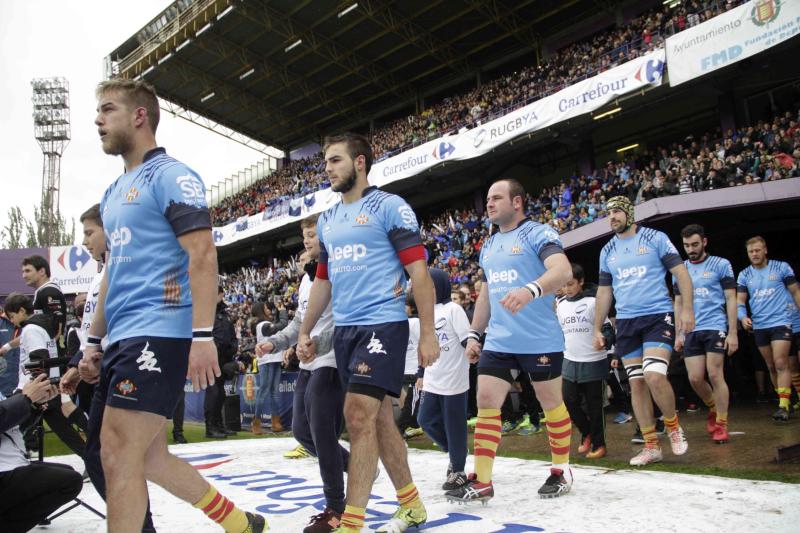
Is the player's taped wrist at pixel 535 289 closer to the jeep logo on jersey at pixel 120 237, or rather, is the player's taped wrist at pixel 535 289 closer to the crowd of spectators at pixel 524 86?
the jeep logo on jersey at pixel 120 237

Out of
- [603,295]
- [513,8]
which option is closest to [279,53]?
[513,8]

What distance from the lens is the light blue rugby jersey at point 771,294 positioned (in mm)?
7543

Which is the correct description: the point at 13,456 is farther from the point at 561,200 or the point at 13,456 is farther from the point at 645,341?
the point at 561,200

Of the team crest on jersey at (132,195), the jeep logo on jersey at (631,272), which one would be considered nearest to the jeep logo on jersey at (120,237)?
the team crest on jersey at (132,195)

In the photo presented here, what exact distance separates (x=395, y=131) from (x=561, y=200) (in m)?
12.9

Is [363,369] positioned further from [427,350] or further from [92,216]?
[92,216]

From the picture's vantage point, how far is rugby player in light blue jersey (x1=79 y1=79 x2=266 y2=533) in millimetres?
2344

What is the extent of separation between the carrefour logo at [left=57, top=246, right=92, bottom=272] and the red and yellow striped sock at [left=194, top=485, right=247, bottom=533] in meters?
25.5

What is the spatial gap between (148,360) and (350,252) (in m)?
1.29

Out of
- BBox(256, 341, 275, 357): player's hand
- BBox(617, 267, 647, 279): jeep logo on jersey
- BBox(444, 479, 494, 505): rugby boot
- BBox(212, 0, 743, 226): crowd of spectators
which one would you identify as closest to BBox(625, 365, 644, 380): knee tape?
BBox(617, 267, 647, 279): jeep logo on jersey

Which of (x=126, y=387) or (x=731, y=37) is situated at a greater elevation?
(x=731, y=37)

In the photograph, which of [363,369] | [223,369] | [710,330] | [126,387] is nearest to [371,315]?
[363,369]

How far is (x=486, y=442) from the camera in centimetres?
392

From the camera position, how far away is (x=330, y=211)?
→ 11.8ft
